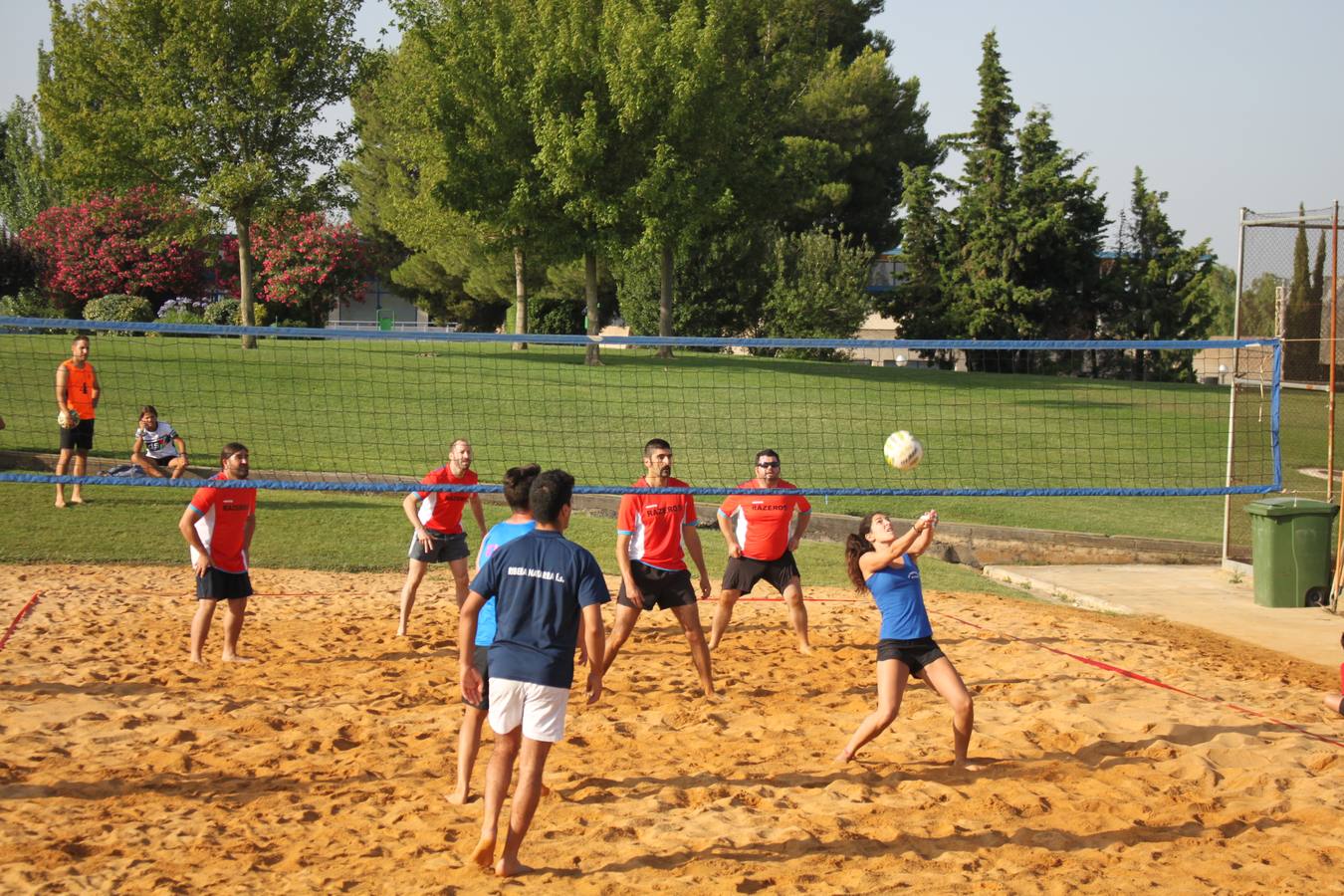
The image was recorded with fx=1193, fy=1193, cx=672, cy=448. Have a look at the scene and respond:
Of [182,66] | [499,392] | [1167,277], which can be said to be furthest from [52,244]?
[1167,277]

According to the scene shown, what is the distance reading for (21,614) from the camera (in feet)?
35.1

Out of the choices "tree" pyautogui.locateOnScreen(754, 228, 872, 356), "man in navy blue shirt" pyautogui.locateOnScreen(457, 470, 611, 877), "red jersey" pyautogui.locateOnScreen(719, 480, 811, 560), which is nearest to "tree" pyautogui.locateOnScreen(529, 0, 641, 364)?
"tree" pyautogui.locateOnScreen(754, 228, 872, 356)

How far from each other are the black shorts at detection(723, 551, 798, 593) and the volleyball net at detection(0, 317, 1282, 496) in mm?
5584

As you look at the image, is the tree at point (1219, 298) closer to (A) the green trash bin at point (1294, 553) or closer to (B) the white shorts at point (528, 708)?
(A) the green trash bin at point (1294, 553)

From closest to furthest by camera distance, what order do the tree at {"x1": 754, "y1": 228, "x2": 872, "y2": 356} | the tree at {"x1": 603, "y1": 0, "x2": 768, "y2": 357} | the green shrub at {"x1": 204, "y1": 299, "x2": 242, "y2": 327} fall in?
the tree at {"x1": 603, "y1": 0, "x2": 768, "y2": 357} < the green shrub at {"x1": 204, "y1": 299, "x2": 242, "y2": 327} < the tree at {"x1": 754, "y1": 228, "x2": 872, "y2": 356}

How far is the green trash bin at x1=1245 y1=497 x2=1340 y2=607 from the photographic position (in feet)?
42.9

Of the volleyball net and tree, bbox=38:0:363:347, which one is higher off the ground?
tree, bbox=38:0:363:347

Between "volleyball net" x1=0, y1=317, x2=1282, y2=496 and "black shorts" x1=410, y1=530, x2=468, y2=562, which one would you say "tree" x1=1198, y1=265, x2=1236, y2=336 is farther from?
"black shorts" x1=410, y1=530, x2=468, y2=562

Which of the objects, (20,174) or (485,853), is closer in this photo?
(485,853)

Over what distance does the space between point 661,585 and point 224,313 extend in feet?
99.6

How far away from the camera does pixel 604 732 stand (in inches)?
315

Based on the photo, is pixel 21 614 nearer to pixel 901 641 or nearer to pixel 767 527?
pixel 767 527

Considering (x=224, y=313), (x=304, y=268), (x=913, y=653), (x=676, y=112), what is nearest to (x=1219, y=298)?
(x=304, y=268)

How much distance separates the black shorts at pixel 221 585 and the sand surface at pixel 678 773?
59 centimetres
